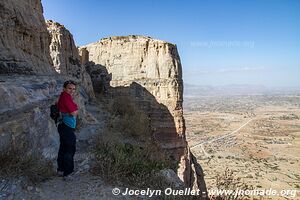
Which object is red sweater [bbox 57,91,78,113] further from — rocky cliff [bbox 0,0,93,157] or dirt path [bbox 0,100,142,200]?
dirt path [bbox 0,100,142,200]

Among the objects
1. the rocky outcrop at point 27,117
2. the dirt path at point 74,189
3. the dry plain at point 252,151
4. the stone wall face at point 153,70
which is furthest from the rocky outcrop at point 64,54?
the dry plain at point 252,151

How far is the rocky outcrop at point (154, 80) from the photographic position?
17781 mm

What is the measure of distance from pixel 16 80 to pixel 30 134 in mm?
1614

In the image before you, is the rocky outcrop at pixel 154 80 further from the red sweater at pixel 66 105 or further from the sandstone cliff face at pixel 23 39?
the red sweater at pixel 66 105

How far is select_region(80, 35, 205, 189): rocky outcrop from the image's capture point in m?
17.8

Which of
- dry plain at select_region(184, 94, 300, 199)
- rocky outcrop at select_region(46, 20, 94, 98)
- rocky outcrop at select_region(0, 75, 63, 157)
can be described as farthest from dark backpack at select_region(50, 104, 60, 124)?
dry plain at select_region(184, 94, 300, 199)

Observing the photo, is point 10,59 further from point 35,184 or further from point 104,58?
point 104,58

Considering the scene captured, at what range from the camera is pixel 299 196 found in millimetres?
34875

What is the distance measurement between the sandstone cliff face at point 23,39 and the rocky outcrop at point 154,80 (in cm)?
821

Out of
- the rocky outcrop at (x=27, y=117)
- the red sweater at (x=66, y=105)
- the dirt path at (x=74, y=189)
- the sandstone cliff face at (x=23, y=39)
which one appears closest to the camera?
the dirt path at (x=74, y=189)

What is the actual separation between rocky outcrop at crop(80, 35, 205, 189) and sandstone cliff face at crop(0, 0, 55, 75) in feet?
26.9

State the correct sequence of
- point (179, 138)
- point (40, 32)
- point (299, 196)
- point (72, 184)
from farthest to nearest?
point (299, 196) → point (179, 138) → point (40, 32) → point (72, 184)

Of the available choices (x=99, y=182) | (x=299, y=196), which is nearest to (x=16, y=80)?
(x=99, y=182)

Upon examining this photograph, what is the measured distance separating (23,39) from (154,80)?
10271 mm
